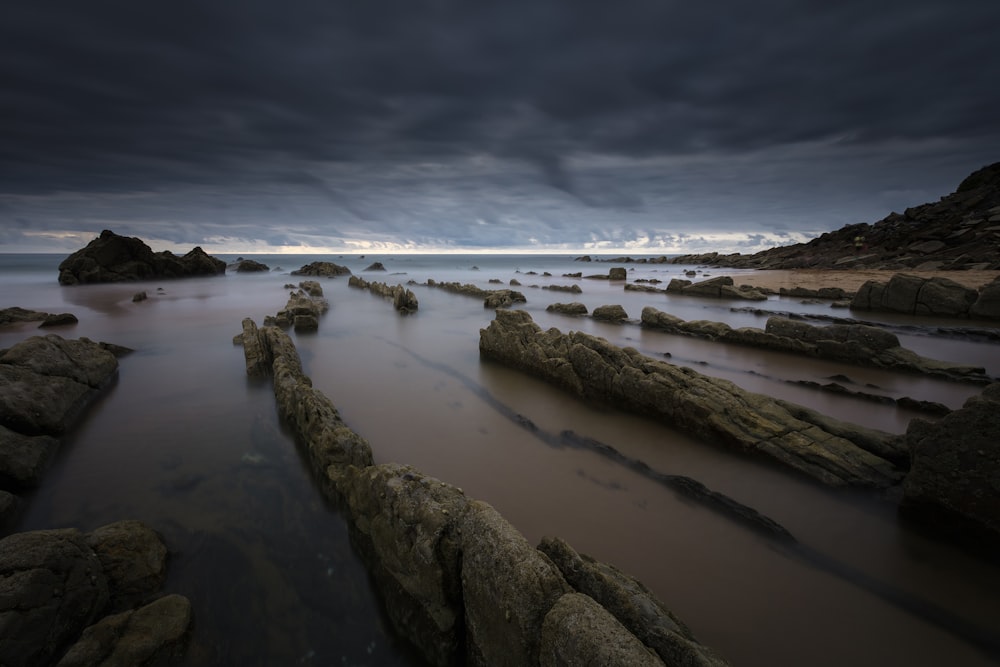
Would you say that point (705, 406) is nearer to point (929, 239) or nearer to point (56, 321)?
point (56, 321)

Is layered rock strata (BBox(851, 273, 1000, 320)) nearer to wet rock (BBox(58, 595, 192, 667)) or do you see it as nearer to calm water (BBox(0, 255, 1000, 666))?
calm water (BBox(0, 255, 1000, 666))

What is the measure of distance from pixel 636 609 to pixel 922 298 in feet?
85.7

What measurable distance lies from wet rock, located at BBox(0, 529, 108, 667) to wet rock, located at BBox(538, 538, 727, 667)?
4047 mm

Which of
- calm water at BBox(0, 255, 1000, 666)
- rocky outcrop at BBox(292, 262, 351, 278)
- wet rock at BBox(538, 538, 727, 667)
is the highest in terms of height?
rocky outcrop at BBox(292, 262, 351, 278)

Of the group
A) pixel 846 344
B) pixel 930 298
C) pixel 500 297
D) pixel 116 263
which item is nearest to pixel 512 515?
pixel 846 344

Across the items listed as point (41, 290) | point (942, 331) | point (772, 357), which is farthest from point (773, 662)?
point (41, 290)

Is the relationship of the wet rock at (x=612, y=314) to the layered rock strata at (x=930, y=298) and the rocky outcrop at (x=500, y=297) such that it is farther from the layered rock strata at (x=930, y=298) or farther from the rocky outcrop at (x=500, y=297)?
the layered rock strata at (x=930, y=298)

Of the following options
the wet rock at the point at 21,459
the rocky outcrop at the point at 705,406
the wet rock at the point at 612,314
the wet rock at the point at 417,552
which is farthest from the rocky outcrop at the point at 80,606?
the wet rock at the point at 612,314

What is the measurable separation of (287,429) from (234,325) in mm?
14125

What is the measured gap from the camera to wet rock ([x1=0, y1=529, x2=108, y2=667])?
304 centimetres

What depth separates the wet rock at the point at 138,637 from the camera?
3.09 metres

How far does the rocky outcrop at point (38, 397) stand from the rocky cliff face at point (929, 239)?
50.1 metres

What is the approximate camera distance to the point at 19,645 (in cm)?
301

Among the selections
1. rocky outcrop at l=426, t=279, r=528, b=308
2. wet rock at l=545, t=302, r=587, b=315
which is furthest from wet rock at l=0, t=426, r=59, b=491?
rocky outcrop at l=426, t=279, r=528, b=308
